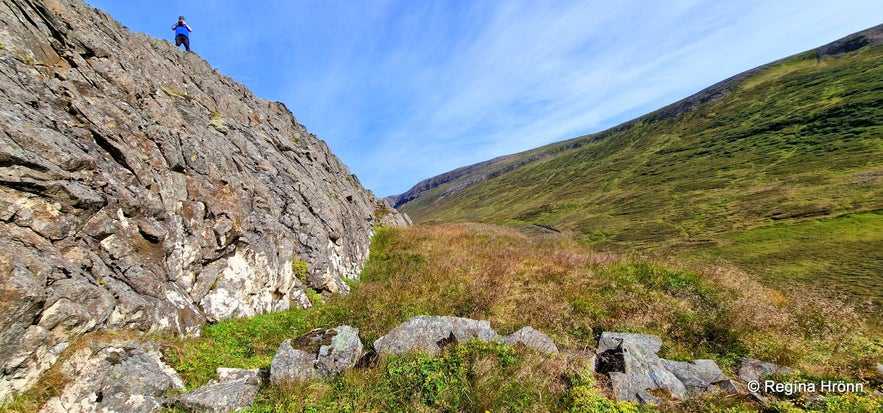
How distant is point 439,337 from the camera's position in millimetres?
7047

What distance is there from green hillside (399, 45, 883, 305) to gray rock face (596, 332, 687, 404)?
38.5ft

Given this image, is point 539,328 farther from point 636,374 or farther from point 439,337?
point 439,337

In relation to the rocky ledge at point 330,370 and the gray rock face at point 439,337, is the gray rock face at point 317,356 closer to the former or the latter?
the rocky ledge at point 330,370

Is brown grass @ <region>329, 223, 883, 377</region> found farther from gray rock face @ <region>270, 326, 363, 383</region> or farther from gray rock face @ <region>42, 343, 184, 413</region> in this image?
gray rock face @ <region>42, 343, 184, 413</region>

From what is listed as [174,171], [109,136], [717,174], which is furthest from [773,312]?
[717,174]

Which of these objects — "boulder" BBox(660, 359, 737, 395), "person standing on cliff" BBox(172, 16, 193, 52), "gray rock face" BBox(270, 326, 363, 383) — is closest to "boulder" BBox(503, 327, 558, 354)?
"boulder" BBox(660, 359, 737, 395)

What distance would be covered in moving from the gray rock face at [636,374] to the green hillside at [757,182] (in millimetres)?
11742

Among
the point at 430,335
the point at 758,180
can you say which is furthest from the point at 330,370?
the point at 758,180

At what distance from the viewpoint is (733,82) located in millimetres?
110562

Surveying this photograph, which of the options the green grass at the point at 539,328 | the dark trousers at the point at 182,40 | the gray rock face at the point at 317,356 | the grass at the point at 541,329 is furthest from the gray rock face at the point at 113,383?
the dark trousers at the point at 182,40

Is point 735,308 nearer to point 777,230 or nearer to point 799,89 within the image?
point 777,230

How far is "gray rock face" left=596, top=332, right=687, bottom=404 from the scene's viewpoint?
18.9 ft

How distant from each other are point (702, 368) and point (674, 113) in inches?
5408

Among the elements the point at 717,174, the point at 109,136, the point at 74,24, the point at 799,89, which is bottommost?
the point at 717,174
